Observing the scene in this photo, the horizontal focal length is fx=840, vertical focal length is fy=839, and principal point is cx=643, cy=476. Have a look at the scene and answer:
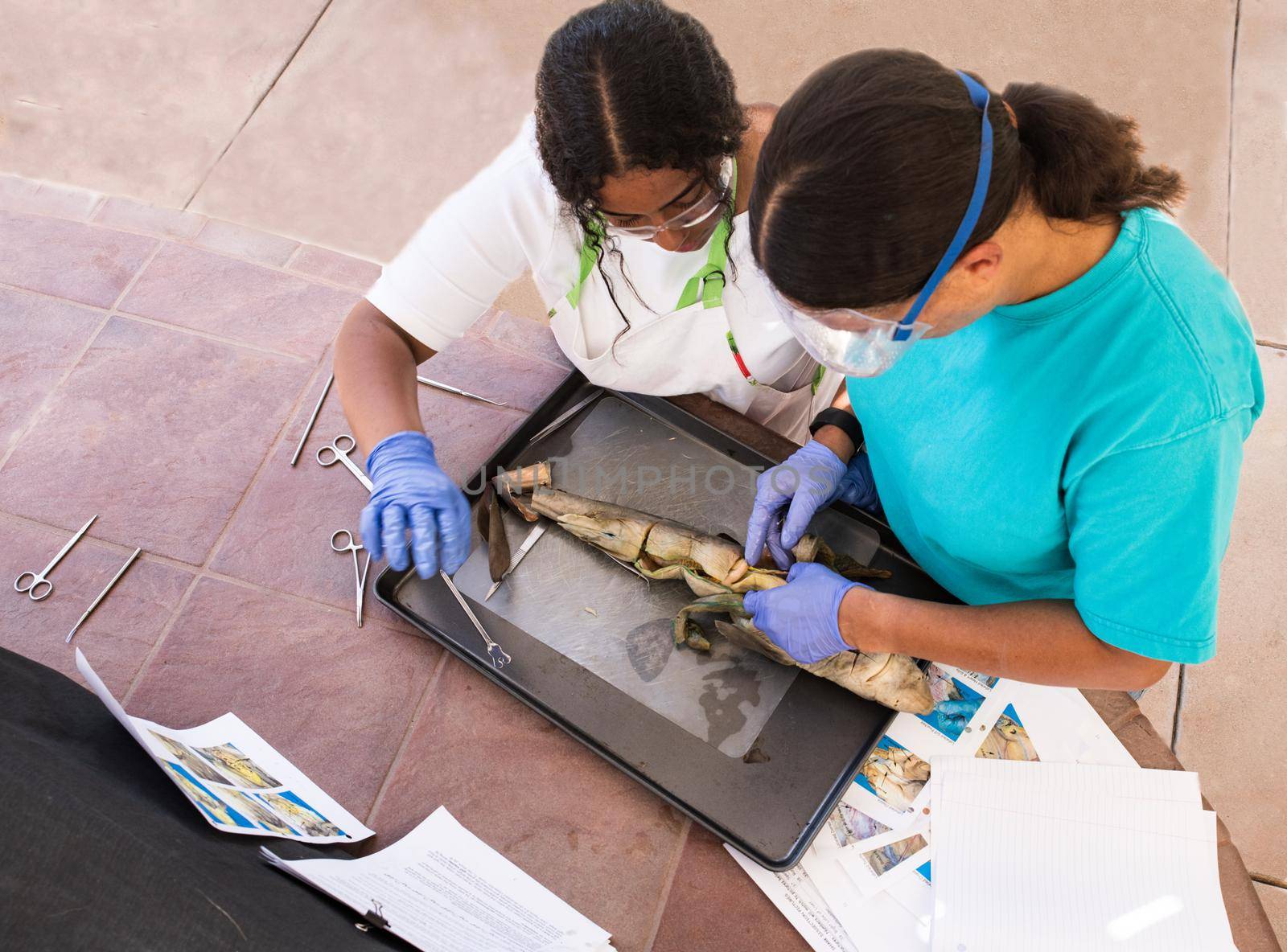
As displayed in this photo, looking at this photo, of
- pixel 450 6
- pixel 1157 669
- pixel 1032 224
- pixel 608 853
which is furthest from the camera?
pixel 450 6

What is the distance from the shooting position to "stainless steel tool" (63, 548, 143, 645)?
1.87 meters

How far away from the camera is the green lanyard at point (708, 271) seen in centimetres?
159

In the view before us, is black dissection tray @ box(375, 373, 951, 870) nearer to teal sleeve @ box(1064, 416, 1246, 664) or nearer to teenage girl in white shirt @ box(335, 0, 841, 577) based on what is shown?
teenage girl in white shirt @ box(335, 0, 841, 577)

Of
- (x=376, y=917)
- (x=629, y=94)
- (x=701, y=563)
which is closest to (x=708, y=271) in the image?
(x=629, y=94)

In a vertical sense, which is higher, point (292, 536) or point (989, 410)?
point (989, 410)

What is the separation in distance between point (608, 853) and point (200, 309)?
1.87 m

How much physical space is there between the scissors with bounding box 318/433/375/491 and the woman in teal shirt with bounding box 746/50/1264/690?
4.10 feet

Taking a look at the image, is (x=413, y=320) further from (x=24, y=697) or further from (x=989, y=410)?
(x=989, y=410)

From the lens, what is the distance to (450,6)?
3.87m

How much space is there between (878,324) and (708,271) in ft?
2.06

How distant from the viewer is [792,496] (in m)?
1.83

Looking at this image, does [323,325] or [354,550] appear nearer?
[354,550]

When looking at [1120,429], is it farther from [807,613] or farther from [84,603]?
[84,603]

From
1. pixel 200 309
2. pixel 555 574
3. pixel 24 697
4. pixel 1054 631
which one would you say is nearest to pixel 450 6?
pixel 200 309
